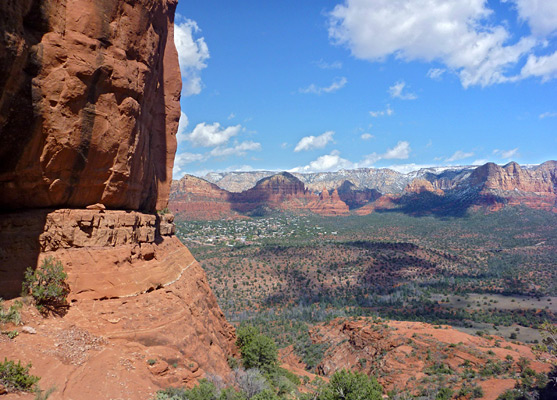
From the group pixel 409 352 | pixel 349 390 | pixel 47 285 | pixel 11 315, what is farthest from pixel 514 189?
pixel 11 315

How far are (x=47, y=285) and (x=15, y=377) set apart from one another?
3.38 metres

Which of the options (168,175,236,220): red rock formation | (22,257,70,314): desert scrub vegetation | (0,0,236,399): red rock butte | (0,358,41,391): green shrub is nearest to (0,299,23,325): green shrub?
(0,0,236,399): red rock butte

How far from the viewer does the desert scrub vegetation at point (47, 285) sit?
1128cm

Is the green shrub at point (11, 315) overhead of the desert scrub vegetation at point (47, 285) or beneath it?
beneath

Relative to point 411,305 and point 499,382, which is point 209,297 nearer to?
point 499,382

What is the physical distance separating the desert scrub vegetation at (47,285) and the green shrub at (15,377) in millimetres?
2661

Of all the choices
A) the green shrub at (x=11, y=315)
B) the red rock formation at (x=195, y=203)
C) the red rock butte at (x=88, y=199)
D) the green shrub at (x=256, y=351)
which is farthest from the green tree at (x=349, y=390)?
the red rock formation at (x=195, y=203)

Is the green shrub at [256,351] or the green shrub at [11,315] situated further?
the green shrub at [256,351]

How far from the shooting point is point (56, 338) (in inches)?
425

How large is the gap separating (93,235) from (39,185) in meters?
2.64

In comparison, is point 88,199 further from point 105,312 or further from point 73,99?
point 105,312

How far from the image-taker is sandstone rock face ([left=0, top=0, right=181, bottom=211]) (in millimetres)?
10320

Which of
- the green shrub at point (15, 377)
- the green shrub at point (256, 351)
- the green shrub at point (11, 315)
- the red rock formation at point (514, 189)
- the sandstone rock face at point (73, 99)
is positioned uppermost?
the red rock formation at point (514, 189)

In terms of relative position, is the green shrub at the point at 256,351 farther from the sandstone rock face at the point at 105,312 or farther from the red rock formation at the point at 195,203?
the red rock formation at the point at 195,203
